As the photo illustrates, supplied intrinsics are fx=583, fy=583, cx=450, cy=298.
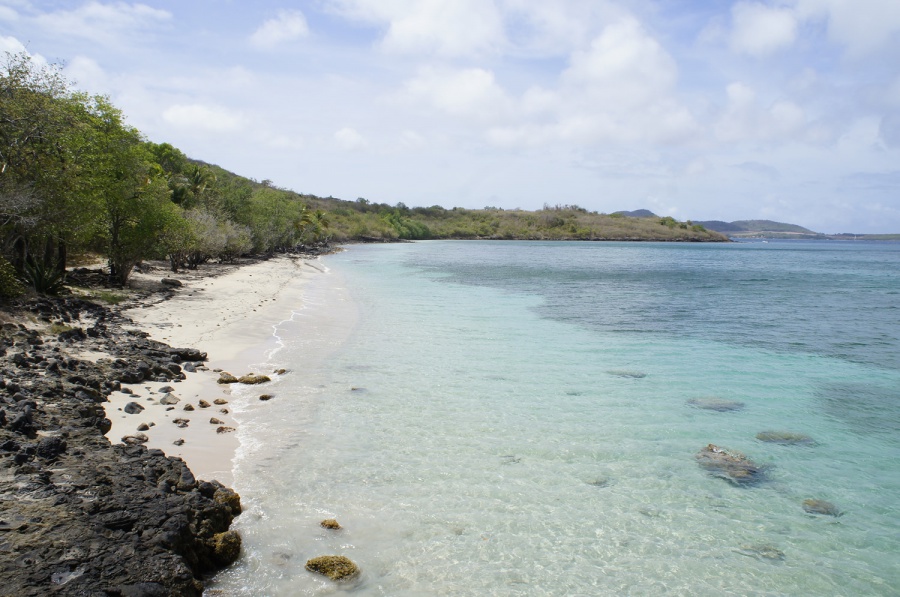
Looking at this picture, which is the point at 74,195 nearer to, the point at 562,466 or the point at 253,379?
the point at 253,379

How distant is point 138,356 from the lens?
1227cm

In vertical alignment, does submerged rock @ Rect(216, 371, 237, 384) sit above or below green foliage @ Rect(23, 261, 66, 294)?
below

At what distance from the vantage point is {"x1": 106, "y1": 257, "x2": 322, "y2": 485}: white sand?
27.6ft

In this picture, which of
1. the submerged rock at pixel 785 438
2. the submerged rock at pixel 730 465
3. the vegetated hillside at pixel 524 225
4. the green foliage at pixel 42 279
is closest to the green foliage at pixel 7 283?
the green foliage at pixel 42 279

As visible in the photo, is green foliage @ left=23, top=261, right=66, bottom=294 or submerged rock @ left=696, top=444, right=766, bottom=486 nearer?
submerged rock @ left=696, top=444, right=766, bottom=486

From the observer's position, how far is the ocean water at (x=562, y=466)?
6.11 meters

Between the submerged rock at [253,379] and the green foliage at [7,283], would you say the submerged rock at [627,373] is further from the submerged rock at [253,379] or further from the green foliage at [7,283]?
the green foliage at [7,283]

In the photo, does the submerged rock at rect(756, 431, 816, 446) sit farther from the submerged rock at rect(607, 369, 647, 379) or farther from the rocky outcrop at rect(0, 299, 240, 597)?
the rocky outcrop at rect(0, 299, 240, 597)

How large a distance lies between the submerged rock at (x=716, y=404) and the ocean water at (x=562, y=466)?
21 centimetres

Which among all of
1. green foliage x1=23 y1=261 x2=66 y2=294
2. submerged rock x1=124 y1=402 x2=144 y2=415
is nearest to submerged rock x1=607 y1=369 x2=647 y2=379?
submerged rock x1=124 y1=402 x2=144 y2=415

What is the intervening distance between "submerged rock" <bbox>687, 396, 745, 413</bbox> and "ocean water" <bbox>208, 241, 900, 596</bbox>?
0.70 feet

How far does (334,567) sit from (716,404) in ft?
30.1

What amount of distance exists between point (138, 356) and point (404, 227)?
136923 mm

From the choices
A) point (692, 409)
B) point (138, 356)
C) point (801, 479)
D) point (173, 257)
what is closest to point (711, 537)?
point (801, 479)
